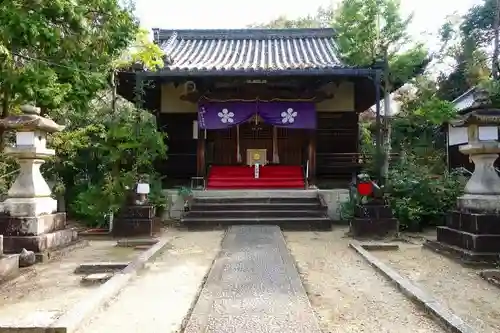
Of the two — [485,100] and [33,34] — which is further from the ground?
[33,34]

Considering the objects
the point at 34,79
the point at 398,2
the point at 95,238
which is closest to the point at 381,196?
the point at 398,2

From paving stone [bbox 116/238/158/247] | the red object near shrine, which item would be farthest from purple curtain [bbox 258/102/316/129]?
paving stone [bbox 116/238/158/247]

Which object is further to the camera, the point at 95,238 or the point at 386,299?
the point at 95,238

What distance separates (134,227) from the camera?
945 centimetres

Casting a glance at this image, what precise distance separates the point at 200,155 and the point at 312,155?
368 cm

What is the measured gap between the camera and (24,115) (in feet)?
24.3

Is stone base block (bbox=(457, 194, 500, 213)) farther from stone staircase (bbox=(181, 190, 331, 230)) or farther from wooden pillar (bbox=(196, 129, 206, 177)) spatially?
wooden pillar (bbox=(196, 129, 206, 177))

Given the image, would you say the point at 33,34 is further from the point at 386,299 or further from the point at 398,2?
the point at 398,2

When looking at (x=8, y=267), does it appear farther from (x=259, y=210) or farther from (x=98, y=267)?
(x=259, y=210)

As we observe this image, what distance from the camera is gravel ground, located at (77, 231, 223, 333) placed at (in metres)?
3.90

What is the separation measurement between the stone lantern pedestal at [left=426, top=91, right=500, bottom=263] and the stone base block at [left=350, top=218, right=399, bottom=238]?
1.41 meters

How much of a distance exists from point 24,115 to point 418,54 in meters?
9.50

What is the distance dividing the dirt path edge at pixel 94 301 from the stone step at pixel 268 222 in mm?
3878

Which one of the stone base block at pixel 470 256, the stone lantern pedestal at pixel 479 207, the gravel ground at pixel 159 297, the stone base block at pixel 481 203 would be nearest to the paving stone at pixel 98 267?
the gravel ground at pixel 159 297
